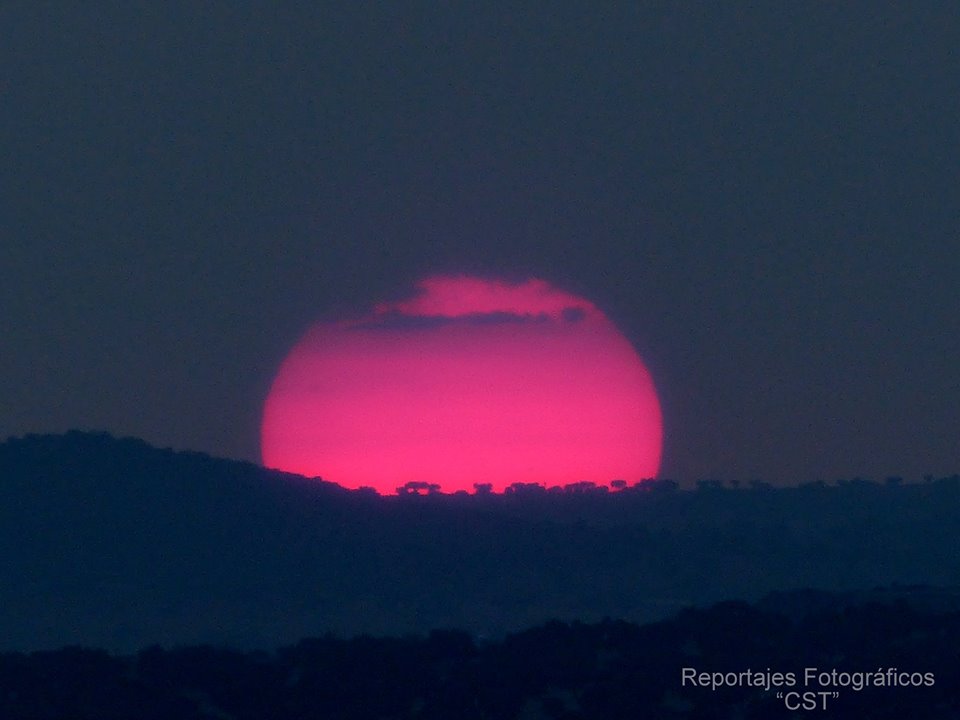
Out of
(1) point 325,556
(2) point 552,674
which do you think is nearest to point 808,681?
(2) point 552,674

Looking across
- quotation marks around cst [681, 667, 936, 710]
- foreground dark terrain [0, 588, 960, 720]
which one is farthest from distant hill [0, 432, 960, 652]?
quotation marks around cst [681, 667, 936, 710]

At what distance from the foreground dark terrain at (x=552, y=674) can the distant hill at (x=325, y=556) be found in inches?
1406

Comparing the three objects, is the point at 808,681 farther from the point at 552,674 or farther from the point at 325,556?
the point at 325,556

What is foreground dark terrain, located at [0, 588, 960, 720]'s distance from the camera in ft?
166

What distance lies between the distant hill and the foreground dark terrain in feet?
117

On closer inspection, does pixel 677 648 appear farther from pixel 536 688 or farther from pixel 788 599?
pixel 788 599

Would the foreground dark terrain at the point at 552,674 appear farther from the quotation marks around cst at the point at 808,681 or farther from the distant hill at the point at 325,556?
the distant hill at the point at 325,556

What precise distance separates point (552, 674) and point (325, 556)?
63555mm

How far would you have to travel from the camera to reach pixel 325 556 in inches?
4619

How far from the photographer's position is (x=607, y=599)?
351 ft

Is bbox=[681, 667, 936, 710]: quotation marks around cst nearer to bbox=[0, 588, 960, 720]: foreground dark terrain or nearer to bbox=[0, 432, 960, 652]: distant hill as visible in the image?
bbox=[0, 588, 960, 720]: foreground dark terrain

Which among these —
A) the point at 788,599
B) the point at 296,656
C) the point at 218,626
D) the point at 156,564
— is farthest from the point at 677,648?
Result: the point at 156,564

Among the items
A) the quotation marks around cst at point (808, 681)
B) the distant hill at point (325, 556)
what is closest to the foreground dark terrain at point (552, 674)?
the quotation marks around cst at point (808, 681)

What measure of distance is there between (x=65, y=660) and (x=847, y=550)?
76.0m
